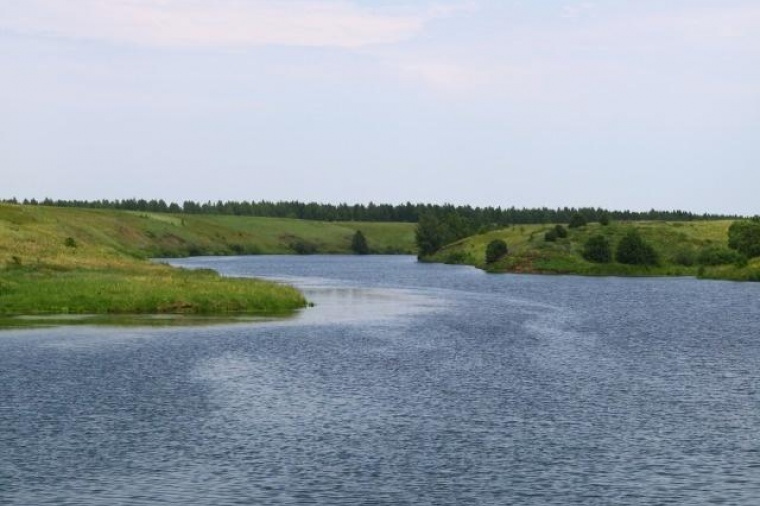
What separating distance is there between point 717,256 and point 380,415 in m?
139

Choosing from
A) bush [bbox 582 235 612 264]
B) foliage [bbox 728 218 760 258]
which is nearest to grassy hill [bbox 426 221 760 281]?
bush [bbox 582 235 612 264]

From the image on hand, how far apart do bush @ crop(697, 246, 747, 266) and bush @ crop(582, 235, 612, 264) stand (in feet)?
52.5

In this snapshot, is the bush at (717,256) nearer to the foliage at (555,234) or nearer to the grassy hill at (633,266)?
the grassy hill at (633,266)

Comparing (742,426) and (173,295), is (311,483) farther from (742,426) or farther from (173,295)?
(173,295)

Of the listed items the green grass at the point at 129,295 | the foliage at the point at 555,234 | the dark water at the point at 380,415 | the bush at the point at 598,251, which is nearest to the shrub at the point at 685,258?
the bush at the point at 598,251

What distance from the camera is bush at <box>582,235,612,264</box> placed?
177250 mm

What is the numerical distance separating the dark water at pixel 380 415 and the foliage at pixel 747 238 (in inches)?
3158

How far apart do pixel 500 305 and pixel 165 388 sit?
62098 mm

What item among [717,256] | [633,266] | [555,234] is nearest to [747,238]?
[717,256]

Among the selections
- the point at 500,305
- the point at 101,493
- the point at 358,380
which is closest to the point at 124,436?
the point at 101,493

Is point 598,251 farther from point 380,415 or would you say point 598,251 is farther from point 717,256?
point 380,415

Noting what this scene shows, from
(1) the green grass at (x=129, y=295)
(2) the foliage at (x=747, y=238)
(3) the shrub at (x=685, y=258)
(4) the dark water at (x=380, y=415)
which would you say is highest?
(2) the foliage at (x=747, y=238)

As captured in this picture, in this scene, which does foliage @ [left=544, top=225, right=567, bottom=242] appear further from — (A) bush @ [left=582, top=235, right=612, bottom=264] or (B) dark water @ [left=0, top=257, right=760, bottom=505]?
(B) dark water @ [left=0, top=257, right=760, bottom=505]

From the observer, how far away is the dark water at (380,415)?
31.8 m
